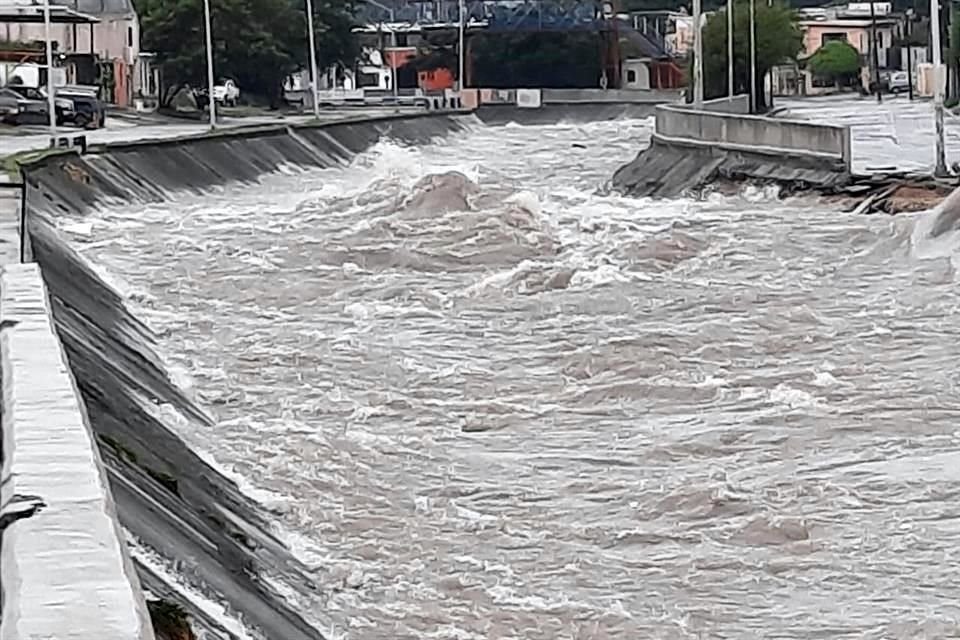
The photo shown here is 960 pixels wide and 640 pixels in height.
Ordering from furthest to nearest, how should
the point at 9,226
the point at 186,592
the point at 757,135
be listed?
the point at 757,135, the point at 9,226, the point at 186,592

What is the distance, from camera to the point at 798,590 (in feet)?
45.2

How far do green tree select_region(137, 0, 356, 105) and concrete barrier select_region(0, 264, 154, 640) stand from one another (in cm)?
7482

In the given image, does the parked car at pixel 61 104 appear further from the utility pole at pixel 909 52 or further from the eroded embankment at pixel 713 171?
the utility pole at pixel 909 52

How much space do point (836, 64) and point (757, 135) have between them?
296 ft

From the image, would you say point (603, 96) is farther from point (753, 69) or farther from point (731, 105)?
point (731, 105)

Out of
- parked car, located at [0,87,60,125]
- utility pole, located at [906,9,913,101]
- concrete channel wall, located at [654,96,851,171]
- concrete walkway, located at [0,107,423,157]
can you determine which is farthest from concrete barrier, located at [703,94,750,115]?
utility pole, located at [906,9,913,101]

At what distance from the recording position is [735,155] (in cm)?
4672

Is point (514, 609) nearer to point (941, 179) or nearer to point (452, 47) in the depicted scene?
point (941, 179)

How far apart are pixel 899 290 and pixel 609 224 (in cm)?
1018

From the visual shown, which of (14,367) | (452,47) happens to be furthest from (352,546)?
(452,47)

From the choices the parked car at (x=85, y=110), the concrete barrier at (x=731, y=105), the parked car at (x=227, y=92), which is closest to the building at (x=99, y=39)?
the parked car at (x=227, y=92)

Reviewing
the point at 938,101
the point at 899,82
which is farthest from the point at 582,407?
the point at 899,82

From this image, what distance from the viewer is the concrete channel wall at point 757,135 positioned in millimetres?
41906

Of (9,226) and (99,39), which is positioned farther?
(99,39)
